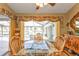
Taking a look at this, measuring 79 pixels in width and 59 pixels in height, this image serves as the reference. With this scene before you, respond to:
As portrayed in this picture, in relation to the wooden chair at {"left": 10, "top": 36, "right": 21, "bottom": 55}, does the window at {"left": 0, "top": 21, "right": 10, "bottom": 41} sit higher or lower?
higher

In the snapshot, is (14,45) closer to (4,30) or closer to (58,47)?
(4,30)

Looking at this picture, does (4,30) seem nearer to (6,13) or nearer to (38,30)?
(6,13)

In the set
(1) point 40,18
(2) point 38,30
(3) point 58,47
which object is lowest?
(3) point 58,47

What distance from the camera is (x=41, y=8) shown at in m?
1.31

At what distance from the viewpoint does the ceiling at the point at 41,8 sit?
1.29 metres

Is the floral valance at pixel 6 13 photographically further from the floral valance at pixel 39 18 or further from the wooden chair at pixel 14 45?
the wooden chair at pixel 14 45

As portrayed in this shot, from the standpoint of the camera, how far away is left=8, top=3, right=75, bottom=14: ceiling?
50.9 inches

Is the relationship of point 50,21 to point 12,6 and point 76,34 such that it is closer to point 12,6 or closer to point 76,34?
point 76,34

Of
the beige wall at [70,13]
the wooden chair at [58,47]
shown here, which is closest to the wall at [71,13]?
the beige wall at [70,13]

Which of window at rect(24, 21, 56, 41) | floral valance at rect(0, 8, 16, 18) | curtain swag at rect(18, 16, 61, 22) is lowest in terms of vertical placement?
window at rect(24, 21, 56, 41)

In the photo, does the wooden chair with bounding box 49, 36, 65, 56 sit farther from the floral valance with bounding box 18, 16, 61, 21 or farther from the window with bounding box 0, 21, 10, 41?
the window with bounding box 0, 21, 10, 41

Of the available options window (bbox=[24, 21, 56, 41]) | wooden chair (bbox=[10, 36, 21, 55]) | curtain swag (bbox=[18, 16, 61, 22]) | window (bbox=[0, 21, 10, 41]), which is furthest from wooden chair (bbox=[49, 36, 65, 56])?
window (bbox=[0, 21, 10, 41])

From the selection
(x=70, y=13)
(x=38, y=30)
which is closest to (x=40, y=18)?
(x=38, y=30)

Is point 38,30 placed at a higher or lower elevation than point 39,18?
lower
